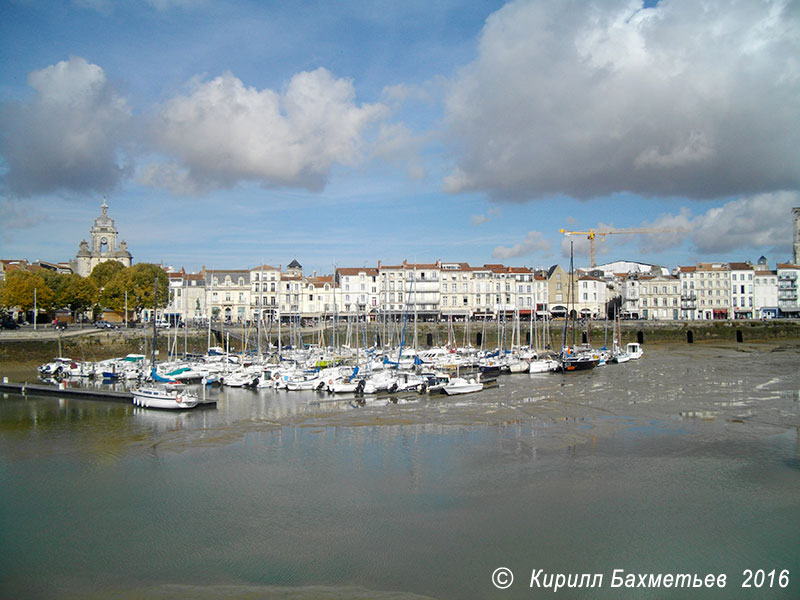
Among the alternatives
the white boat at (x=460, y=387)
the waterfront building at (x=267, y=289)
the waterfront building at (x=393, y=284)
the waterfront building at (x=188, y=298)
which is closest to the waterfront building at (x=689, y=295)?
the waterfront building at (x=393, y=284)

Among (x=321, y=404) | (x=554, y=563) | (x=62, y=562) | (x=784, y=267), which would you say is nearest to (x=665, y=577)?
(x=554, y=563)

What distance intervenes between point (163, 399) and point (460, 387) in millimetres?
14711

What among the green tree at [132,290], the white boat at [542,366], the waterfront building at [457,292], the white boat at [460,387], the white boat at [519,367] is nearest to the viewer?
the white boat at [460,387]

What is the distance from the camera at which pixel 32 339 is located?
48.9m

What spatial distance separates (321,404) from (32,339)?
33.5 metres

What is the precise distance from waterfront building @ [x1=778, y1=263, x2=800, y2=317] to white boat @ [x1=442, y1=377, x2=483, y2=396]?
71.0 metres

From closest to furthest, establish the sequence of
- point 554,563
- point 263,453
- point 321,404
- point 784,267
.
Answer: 1. point 554,563
2. point 263,453
3. point 321,404
4. point 784,267

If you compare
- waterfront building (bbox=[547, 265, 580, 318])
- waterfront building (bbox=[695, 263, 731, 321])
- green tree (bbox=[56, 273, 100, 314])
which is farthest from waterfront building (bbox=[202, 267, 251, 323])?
waterfront building (bbox=[695, 263, 731, 321])

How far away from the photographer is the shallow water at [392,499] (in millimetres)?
11344

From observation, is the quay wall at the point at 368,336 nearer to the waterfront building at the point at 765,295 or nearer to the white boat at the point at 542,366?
the white boat at the point at 542,366

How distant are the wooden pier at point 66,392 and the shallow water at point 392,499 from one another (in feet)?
13.9

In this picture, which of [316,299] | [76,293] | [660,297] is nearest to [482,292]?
[316,299]

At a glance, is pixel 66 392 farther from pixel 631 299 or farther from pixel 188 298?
pixel 631 299

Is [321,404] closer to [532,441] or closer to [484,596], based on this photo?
[532,441]
